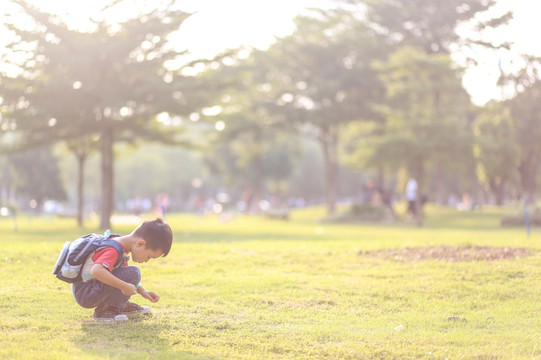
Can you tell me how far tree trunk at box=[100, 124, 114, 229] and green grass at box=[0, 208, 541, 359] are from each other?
13685mm

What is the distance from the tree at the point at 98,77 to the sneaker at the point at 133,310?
643 inches

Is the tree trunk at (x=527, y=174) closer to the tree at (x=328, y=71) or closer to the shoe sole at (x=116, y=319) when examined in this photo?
the tree at (x=328, y=71)

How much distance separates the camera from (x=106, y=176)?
2594 cm

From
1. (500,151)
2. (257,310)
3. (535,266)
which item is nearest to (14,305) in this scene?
(257,310)

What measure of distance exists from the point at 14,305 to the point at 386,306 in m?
3.98

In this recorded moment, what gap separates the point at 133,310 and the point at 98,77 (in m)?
18.0

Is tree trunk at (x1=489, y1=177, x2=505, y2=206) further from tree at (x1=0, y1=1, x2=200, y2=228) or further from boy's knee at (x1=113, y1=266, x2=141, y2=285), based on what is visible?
boy's knee at (x1=113, y1=266, x2=141, y2=285)

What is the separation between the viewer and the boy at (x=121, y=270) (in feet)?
18.7

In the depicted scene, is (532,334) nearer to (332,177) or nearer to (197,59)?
(197,59)

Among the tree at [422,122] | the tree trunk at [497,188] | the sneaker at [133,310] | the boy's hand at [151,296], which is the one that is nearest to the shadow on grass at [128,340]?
the sneaker at [133,310]

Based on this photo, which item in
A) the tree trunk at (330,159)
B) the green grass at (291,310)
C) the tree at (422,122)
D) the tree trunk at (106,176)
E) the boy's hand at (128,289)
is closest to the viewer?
the green grass at (291,310)

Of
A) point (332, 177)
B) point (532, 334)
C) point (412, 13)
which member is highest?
point (412, 13)

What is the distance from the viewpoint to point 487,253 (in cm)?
1087

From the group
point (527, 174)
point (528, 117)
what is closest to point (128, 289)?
point (528, 117)
